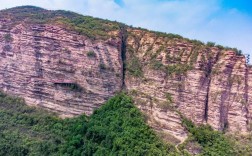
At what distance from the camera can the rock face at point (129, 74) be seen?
4297cm

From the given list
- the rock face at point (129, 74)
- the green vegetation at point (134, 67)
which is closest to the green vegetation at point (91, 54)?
the rock face at point (129, 74)

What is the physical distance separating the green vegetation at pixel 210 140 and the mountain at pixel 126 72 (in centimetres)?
80

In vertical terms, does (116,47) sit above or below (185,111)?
above

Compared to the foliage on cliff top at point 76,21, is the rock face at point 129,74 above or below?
below

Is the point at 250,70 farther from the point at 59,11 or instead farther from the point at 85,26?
the point at 59,11

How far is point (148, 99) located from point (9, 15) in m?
19.4

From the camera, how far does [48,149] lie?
41781mm

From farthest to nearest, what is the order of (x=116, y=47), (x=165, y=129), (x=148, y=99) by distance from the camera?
A: (x=116, y=47) < (x=148, y=99) < (x=165, y=129)

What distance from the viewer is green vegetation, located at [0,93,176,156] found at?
39750 millimetres

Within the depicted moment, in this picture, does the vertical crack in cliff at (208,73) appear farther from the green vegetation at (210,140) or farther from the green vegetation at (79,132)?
the green vegetation at (79,132)

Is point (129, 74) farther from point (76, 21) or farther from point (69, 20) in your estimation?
point (69, 20)

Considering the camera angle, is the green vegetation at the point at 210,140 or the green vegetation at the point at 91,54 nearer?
the green vegetation at the point at 210,140

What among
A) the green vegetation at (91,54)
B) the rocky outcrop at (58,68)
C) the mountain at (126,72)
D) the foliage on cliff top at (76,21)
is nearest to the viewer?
the mountain at (126,72)

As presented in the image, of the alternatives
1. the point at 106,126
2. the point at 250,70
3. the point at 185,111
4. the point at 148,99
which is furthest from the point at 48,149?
the point at 250,70
